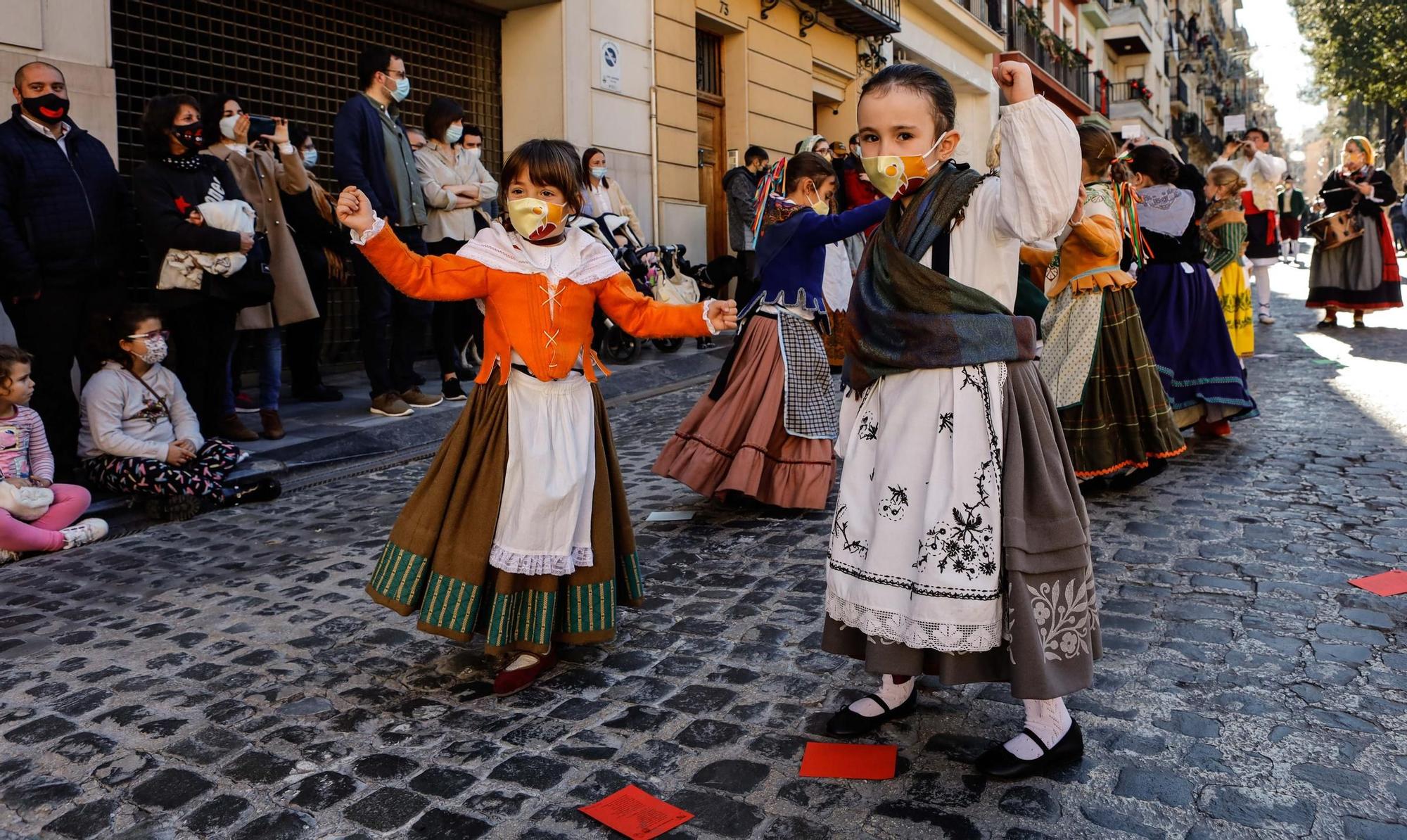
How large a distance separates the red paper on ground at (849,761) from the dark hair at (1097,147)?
132 inches

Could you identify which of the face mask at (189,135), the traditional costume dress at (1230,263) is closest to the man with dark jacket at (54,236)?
the face mask at (189,135)

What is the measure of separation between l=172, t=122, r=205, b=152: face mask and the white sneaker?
2.23 metres

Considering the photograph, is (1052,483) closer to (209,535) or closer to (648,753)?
(648,753)

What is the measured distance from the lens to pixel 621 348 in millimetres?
10812

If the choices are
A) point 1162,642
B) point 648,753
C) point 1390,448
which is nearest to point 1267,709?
point 1162,642

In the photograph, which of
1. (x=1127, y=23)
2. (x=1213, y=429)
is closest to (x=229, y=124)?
(x=1213, y=429)

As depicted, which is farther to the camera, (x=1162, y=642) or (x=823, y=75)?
(x=823, y=75)

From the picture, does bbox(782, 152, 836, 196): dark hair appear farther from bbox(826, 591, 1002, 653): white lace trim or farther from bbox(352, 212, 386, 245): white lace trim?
bbox(826, 591, 1002, 653): white lace trim

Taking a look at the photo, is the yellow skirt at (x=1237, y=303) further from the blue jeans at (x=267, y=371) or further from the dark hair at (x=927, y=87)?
the dark hair at (x=927, y=87)

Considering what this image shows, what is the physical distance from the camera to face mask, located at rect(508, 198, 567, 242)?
3436mm

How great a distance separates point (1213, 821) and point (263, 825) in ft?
Result: 6.97

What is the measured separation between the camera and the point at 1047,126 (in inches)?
99.0

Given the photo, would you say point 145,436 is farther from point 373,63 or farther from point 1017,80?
point 1017,80

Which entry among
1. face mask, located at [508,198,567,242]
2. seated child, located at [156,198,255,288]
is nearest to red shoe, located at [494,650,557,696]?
face mask, located at [508,198,567,242]
